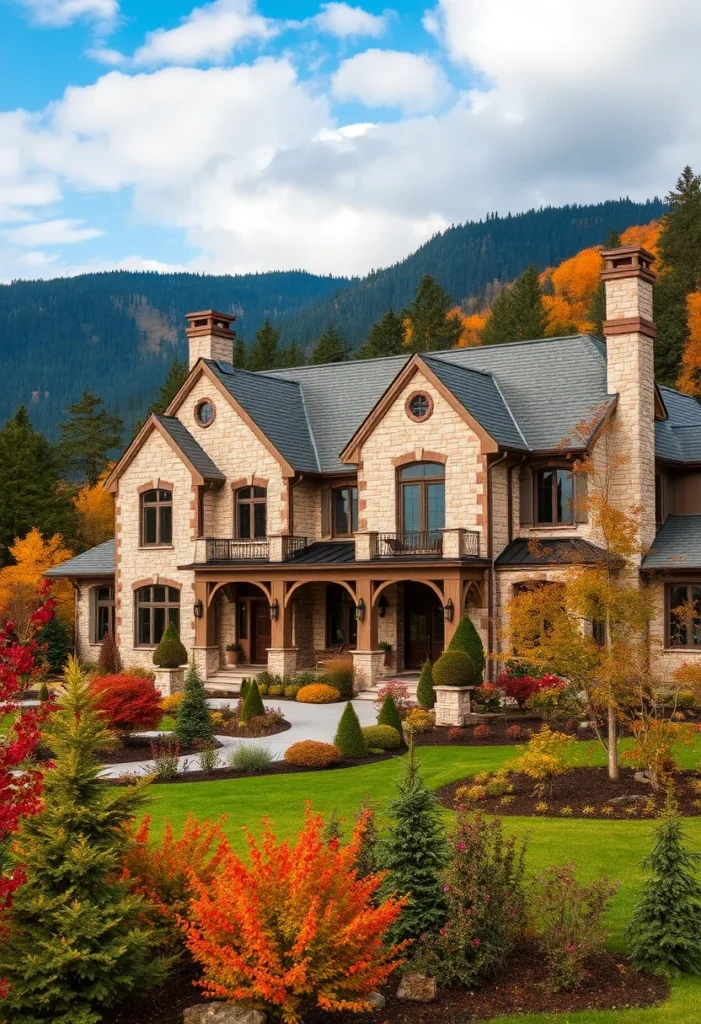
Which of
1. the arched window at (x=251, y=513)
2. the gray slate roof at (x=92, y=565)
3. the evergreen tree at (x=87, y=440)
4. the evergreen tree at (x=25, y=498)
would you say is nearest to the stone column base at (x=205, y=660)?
the arched window at (x=251, y=513)

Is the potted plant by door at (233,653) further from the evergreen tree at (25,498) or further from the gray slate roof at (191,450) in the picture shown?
the evergreen tree at (25,498)

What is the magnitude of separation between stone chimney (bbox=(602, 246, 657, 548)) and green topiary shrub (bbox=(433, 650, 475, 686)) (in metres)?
7.44

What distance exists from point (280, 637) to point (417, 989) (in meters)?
25.0

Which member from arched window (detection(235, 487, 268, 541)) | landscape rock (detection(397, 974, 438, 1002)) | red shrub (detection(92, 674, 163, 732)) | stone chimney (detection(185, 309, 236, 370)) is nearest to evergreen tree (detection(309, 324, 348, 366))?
stone chimney (detection(185, 309, 236, 370))

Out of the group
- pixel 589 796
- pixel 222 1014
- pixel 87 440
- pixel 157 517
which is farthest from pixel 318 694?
pixel 87 440

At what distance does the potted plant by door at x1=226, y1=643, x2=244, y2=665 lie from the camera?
36.0 meters

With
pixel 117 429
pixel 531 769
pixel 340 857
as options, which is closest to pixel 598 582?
pixel 531 769

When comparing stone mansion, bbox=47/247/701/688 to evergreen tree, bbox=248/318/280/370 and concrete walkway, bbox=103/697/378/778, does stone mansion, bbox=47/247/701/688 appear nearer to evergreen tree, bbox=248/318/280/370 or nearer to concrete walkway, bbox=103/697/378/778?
concrete walkway, bbox=103/697/378/778

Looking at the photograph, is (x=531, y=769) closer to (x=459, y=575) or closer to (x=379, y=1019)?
(x=379, y=1019)

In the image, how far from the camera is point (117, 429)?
269 feet

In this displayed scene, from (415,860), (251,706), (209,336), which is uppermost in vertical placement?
(209,336)

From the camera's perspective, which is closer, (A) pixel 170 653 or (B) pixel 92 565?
(A) pixel 170 653

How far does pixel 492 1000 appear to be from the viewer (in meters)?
8.73

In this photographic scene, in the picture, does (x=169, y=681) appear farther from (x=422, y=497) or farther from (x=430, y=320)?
(x=430, y=320)
